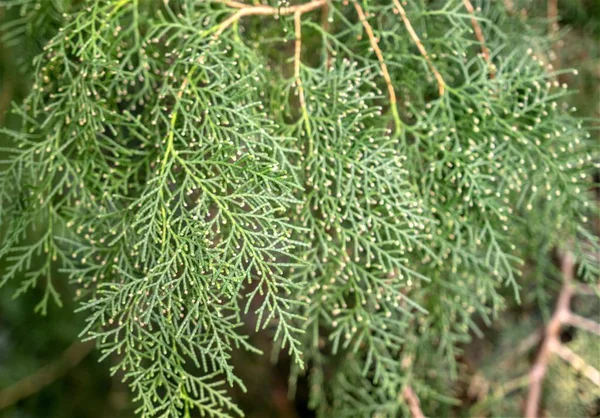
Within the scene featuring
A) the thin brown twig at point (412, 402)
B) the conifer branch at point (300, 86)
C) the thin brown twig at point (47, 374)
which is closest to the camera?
the conifer branch at point (300, 86)

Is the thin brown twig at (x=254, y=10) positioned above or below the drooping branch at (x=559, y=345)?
above

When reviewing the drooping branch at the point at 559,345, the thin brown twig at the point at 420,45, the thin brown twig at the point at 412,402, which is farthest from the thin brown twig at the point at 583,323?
the thin brown twig at the point at 420,45

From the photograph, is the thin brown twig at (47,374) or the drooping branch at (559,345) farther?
the thin brown twig at (47,374)

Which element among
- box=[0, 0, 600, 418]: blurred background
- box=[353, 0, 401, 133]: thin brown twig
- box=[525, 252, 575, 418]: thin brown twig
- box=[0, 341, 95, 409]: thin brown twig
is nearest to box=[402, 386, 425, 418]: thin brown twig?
box=[0, 0, 600, 418]: blurred background

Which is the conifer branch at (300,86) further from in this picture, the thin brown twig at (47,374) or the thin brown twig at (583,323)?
the thin brown twig at (47,374)

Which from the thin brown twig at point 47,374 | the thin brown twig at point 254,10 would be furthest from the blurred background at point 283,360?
the thin brown twig at point 254,10

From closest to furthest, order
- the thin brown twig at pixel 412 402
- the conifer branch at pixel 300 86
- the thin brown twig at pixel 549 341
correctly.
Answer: the conifer branch at pixel 300 86 < the thin brown twig at pixel 412 402 < the thin brown twig at pixel 549 341

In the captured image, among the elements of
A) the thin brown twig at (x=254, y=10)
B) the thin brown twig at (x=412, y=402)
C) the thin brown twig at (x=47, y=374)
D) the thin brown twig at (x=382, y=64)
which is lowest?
the thin brown twig at (x=47, y=374)

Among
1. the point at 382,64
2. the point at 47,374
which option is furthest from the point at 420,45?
the point at 47,374
